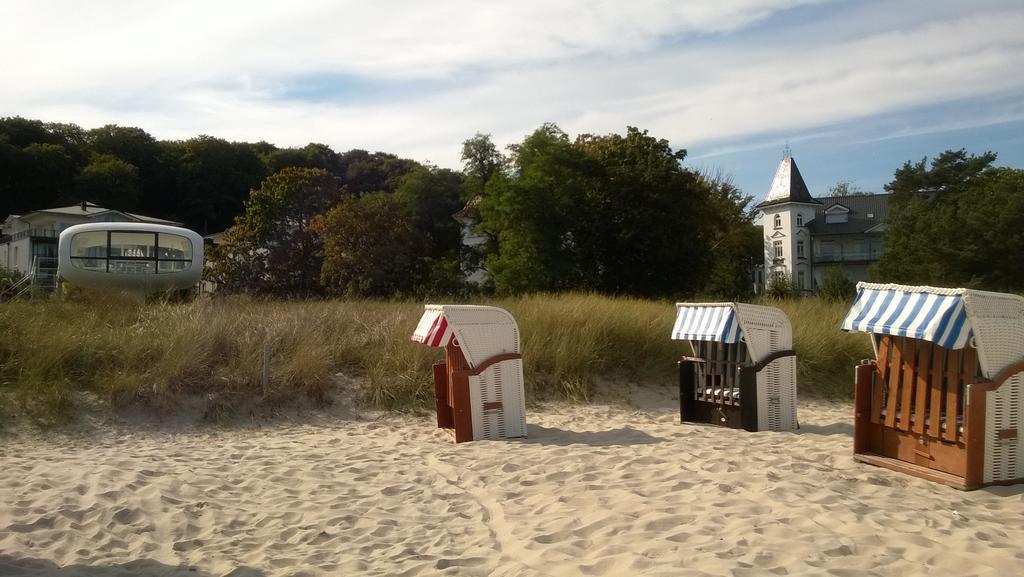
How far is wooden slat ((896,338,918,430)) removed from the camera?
6363mm

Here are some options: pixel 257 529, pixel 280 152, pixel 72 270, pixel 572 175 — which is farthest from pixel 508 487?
pixel 280 152

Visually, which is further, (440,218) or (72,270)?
(440,218)

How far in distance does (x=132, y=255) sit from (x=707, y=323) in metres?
14.3

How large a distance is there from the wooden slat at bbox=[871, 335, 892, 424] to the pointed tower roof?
6163 centimetres

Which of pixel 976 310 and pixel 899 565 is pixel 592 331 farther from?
pixel 899 565

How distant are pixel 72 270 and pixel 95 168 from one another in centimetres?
5470

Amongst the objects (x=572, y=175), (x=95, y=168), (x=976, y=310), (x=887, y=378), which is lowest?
(x=887, y=378)

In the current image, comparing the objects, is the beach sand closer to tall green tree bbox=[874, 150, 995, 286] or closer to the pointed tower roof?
tall green tree bbox=[874, 150, 995, 286]

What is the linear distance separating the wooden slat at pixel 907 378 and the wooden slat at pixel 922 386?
0.06m

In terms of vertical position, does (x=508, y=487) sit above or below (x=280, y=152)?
below

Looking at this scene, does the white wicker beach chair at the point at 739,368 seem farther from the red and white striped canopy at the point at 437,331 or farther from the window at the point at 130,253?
the window at the point at 130,253

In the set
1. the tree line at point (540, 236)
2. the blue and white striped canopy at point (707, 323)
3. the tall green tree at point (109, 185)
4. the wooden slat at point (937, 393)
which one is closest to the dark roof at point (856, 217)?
the tree line at point (540, 236)

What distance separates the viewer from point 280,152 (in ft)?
254

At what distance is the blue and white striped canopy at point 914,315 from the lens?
18.7 feet
